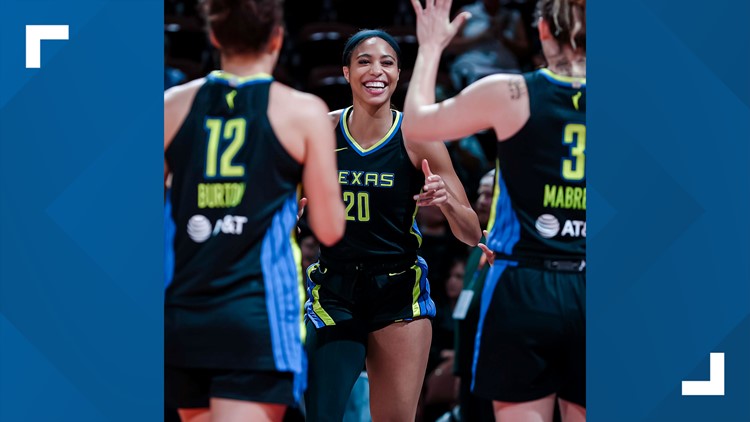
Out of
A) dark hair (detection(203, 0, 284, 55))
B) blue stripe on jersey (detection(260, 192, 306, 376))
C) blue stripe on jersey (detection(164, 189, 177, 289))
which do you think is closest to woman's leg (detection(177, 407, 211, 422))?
blue stripe on jersey (detection(260, 192, 306, 376))

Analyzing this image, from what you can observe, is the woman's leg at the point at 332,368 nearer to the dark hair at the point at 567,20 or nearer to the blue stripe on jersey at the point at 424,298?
the blue stripe on jersey at the point at 424,298

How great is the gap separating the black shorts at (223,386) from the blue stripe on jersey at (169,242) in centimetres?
33

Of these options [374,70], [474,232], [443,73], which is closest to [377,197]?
[474,232]

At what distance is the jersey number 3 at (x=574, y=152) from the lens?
13.6 feet

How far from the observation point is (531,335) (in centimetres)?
411

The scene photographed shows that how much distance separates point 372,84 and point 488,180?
4.16 feet

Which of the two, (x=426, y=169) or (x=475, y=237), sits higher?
(x=426, y=169)

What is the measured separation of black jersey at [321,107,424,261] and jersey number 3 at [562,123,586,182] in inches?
40.9

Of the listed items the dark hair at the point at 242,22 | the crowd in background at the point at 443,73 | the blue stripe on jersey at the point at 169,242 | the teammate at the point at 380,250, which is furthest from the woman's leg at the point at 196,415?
the crowd in background at the point at 443,73

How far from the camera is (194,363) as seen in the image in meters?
3.93

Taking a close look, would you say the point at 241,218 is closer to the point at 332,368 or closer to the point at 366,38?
the point at 332,368
